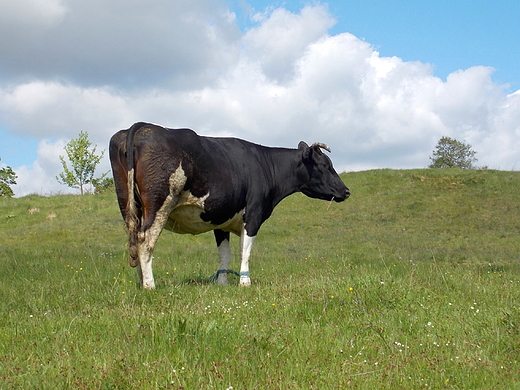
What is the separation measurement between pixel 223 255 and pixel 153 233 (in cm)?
221

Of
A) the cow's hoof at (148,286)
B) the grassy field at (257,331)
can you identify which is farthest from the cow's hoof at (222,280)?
the cow's hoof at (148,286)

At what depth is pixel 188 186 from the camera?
789cm

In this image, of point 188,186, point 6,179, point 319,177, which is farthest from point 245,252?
point 6,179

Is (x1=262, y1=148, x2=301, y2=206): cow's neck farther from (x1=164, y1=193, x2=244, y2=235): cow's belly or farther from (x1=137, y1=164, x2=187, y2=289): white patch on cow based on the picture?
(x1=137, y1=164, x2=187, y2=289): white patch on cow

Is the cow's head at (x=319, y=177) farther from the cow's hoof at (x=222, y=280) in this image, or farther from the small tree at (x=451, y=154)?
the small tree at (x=451, y=154)

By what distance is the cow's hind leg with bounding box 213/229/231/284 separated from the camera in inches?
366

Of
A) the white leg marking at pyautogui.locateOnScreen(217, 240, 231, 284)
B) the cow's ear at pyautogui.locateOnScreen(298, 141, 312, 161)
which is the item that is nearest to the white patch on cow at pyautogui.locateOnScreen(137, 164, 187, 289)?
the white leg marking at pyautogui.locateOnScreen(217, 240, 231, 284)

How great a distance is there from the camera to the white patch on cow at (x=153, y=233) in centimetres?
753

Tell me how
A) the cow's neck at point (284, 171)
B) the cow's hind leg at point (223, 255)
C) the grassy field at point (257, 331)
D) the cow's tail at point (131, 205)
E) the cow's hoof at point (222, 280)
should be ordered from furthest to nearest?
1. the cow's neck at point (284, 171)
2. the cow's hind leg at point (223, 255)
3. the cow's hoof at point (222, 280)
4. the cow's tail at point (131, 205)
5. the grassy field at point (257, 331)

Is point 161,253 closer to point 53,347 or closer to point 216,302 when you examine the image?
point 216,302

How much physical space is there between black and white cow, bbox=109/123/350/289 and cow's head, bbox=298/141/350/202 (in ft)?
2.28

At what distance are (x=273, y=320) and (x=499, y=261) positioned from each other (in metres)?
11.9

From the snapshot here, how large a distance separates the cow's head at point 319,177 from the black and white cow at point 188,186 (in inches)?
27.4

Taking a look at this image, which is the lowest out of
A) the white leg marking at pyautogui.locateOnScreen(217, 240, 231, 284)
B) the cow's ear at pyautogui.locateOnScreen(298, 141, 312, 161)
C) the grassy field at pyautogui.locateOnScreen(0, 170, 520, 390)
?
the grassy field at pyautogui.locateOnScreen(0, 170, 520, 390)
